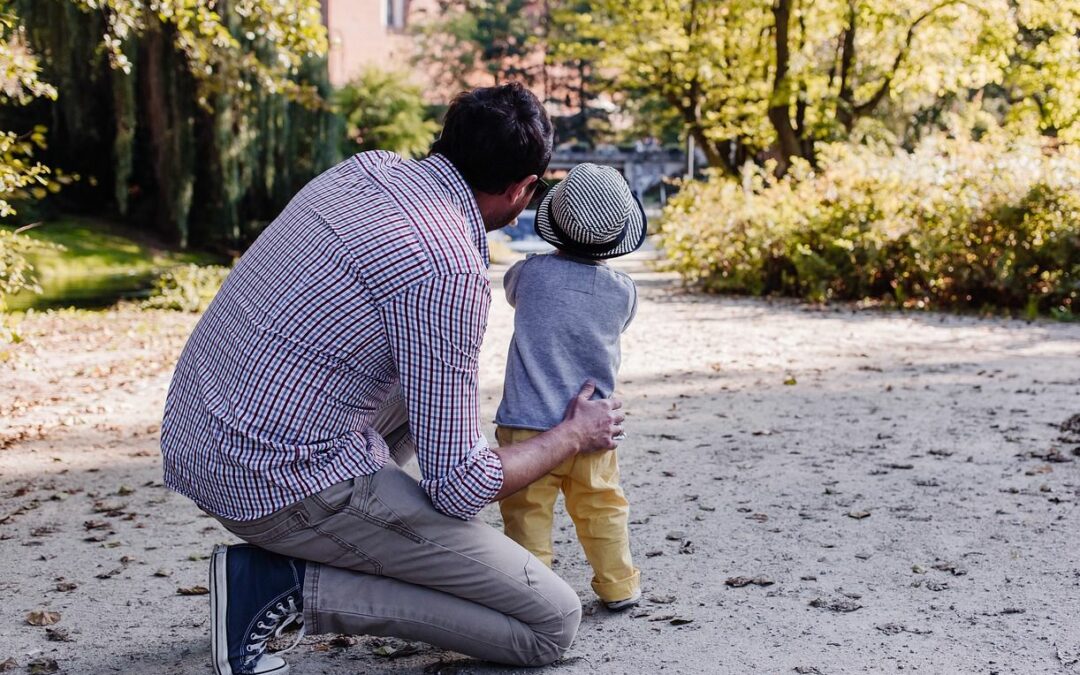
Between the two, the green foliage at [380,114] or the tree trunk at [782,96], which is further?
the green foliage at [380,114]

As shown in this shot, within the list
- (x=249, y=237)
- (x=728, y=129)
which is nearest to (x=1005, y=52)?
(x=728, y=129)

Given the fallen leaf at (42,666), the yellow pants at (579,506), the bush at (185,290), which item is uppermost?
the yellow pants at (579,506)

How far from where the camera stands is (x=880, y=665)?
3125 millimetres

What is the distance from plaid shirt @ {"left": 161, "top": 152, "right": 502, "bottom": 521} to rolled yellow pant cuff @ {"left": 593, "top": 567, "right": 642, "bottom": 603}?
97 centimetres

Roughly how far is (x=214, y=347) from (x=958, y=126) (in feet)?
41.5

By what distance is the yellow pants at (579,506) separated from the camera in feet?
11.2

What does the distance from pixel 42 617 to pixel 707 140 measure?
66.9ft

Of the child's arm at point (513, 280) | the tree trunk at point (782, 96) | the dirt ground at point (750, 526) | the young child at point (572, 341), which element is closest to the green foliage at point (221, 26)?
the dirt ground at point (750, 526)

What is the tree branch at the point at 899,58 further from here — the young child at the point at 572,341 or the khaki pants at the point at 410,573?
the khaki pants at the point at 410,573

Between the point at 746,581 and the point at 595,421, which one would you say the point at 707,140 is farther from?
the point at 595,421

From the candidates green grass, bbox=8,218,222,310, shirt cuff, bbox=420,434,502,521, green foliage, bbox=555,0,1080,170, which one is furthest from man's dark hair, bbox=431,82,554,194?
green foliage, bbox=555,0,1080,170

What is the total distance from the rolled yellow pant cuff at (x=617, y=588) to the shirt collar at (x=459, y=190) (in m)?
1.28

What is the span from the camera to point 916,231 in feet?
41.0

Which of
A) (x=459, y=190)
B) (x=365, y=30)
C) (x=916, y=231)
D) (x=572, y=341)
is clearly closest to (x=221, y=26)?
(x=572, y=341)
